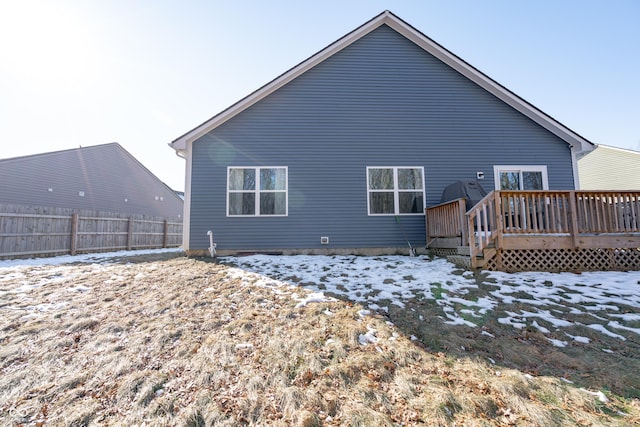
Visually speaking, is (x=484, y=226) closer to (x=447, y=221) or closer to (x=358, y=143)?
(x=447, y=221)

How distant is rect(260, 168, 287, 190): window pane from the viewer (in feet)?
27.3

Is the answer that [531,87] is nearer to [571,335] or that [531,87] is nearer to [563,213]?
[563,213]

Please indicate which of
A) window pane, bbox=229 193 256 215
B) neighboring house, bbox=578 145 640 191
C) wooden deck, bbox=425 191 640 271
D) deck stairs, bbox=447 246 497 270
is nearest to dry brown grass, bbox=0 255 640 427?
deck stairs, bbox=447 246 497 270

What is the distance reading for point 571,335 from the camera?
335 cm

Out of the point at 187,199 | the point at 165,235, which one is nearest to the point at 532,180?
the point at 187,199

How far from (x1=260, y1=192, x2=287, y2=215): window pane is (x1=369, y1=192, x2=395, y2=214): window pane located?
8.98ft

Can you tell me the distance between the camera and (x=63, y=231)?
10086mm

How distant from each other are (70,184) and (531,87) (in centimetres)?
2413

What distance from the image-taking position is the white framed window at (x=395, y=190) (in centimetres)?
832

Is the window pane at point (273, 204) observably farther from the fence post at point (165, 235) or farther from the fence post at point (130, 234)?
the fence post at point (165, 235)

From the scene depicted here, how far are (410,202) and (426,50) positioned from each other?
5.16 meters

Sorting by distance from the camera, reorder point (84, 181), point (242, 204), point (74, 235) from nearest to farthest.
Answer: point (242, 204)
point (74, 235)
point (84, 181)

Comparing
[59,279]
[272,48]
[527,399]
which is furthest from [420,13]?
[59,279]

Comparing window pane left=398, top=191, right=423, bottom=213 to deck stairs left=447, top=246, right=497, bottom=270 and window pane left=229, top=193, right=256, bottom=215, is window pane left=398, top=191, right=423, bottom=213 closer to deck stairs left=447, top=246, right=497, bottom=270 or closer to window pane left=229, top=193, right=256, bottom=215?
deck stairs left=447, top=246, right=497, bottom=270
